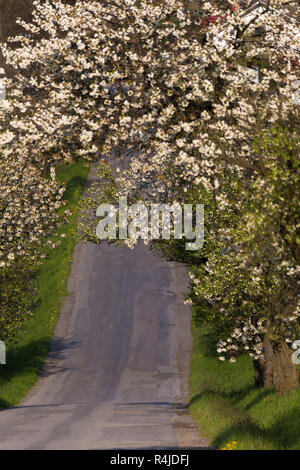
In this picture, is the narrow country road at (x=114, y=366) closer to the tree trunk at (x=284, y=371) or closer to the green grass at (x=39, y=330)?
the green grass at (x=39, y=330)

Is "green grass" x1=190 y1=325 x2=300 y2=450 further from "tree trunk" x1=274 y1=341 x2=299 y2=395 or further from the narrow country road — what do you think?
the narrow country road

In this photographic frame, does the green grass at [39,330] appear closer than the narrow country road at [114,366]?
No

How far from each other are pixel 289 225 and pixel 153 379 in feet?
87.7

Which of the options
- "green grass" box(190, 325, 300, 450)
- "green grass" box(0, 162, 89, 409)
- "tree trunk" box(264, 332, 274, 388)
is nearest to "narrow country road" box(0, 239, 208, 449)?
"green grass" box(0, 162, 89, 409)

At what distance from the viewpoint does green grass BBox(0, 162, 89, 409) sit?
140 feet

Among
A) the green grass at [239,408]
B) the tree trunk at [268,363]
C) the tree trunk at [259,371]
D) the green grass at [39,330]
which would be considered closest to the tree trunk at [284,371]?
the tree trunk at [268,363]

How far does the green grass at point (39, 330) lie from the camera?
140ft

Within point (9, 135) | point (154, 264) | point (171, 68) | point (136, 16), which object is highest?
point (154, 264)

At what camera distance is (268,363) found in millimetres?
29703

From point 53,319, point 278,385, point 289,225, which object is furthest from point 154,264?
point 289,225

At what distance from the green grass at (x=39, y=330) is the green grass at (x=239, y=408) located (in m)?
9.07

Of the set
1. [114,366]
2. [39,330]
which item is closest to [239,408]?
[114,366]

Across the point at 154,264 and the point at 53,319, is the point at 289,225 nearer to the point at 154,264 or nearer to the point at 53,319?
the point at 53,319
